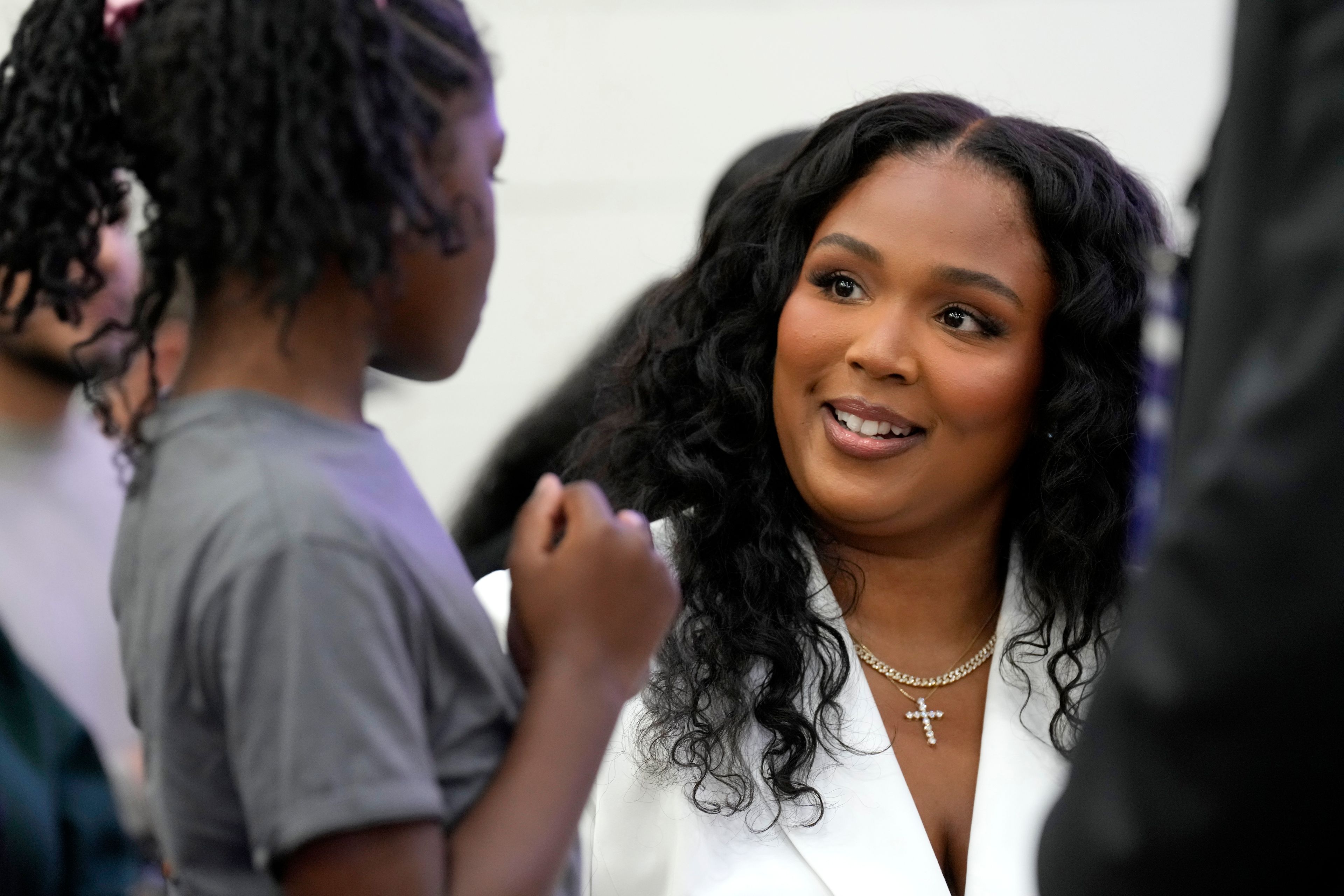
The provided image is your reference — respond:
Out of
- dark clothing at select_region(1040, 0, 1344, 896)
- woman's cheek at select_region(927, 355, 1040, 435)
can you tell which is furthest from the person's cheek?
dark clothing at select_region(1040, 0, 1344, 896)

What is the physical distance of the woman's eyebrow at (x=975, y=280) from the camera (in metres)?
2.05

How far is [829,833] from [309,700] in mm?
1023

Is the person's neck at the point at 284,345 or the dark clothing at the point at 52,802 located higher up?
the person's neck at the point at 284,345

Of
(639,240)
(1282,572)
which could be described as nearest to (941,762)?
(1282,572)

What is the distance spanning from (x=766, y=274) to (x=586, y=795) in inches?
48.3

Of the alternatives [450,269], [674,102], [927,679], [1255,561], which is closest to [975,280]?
[927,679]

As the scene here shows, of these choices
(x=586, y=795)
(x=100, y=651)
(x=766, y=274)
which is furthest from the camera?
(x=766, y=274)

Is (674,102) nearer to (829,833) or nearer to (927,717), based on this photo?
(927,717)

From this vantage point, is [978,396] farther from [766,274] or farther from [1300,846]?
[1300,846]

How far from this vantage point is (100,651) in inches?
76.6

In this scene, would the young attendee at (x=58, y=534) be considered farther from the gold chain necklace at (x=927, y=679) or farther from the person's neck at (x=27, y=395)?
the gold chain necklace at (x=927, y=679)

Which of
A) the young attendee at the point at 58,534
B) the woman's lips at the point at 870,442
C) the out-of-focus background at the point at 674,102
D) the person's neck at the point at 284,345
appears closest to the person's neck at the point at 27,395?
the young attendee at the point at 58,534

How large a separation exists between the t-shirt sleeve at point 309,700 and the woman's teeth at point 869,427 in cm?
112

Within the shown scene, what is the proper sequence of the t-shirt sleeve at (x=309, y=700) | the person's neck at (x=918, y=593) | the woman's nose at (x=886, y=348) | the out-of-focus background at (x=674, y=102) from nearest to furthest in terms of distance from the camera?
the t-shirt sleeve at (x=309, y=700), the woman's nose at (x=886, y=348), the person's neck at (x=918, y=593), the out-of-focus background at (x=674, y=102)
